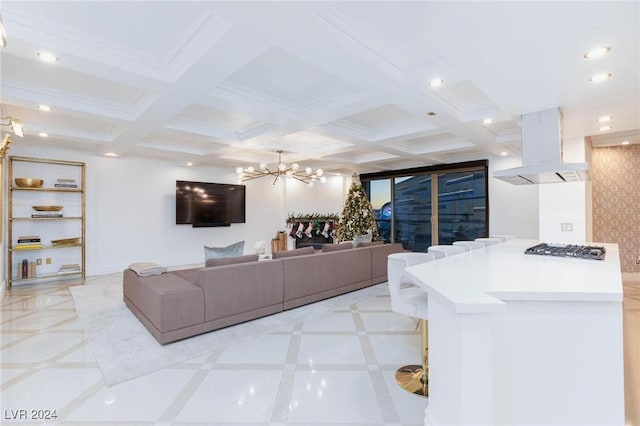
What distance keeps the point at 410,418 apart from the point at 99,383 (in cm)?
226

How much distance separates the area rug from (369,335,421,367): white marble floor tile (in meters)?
1.03

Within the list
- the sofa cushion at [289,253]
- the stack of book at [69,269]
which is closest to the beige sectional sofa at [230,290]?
the sofa cushion at [289,253]

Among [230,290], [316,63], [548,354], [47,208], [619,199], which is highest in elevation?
[316,63]

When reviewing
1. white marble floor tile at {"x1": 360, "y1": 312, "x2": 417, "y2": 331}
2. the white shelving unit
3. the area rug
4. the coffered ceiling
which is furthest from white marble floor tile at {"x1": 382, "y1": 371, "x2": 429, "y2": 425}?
the white shelving unit

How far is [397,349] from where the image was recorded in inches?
114

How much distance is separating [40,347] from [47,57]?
2600 millimetres

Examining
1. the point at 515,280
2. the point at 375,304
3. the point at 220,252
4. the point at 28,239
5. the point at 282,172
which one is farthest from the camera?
the point at 282,172

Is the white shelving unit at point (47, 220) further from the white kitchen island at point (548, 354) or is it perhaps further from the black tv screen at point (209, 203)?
the white kitchen island at point (548, 354)

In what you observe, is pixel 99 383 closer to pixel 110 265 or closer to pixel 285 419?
pixel 285 419

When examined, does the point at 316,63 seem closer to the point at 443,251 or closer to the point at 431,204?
the point at 443,251

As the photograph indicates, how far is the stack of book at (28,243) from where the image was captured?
5.23 meters

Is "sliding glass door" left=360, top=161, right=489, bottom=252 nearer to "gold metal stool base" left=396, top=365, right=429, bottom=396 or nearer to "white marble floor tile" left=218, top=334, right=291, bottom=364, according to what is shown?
"gold metal stool base" left=396, top=365, right=429, bottom=396

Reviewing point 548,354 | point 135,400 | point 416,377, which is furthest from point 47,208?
point 548,354


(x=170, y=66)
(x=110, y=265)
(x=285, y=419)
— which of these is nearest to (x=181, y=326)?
(x=285, y=419)
